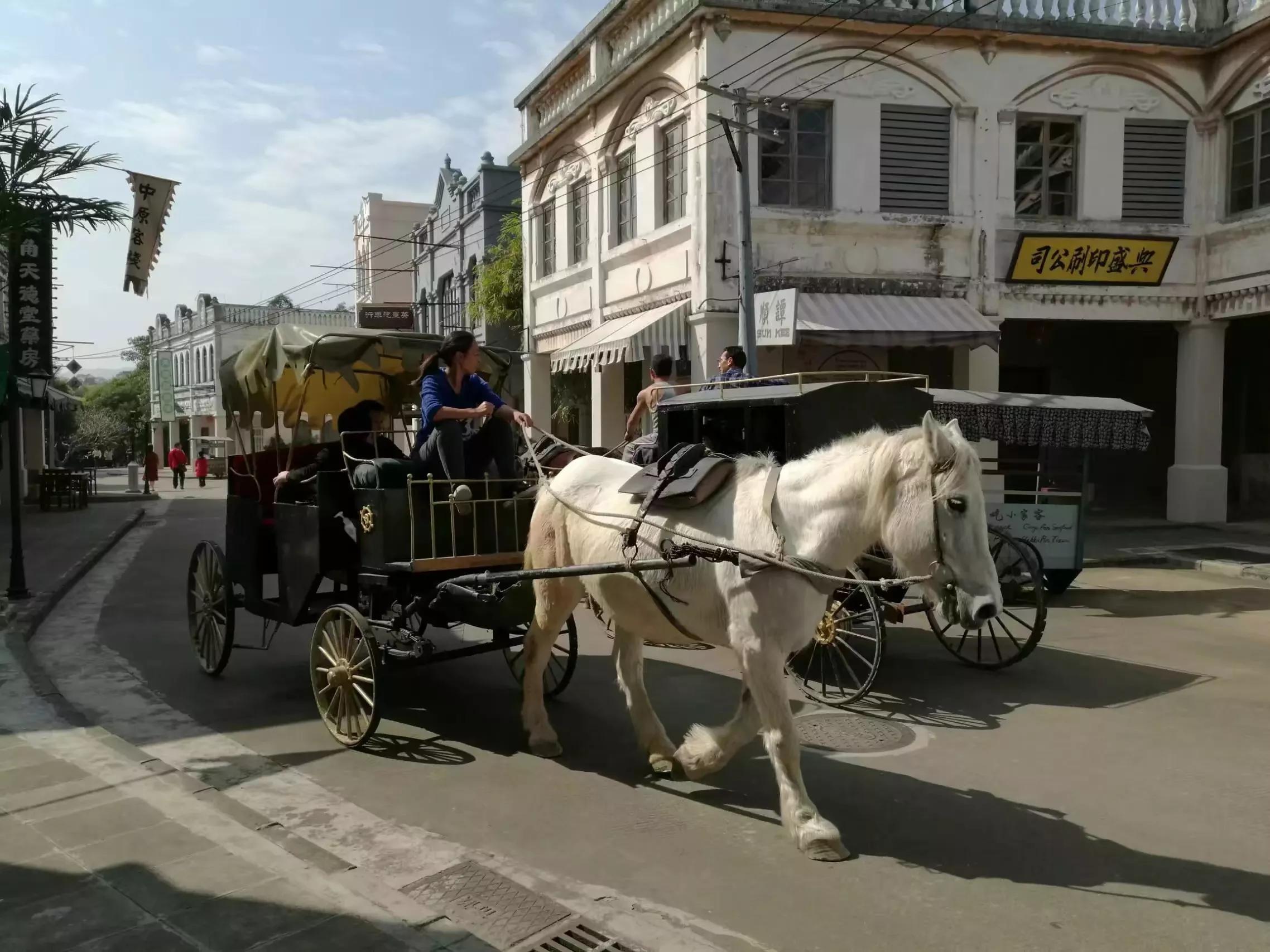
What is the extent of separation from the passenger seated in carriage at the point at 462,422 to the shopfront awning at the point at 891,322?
331 inches

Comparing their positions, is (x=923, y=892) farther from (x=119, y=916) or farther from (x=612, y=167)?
(x=612, y=167)

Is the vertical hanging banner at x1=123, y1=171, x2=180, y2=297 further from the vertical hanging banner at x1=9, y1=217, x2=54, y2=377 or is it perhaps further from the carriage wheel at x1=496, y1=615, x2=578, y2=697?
the carriage wheel at x1=496, y1=615, x2=578, y2=697

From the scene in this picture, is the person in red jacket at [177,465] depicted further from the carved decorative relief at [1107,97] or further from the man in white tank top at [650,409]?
the man in white tank top at [650,409]

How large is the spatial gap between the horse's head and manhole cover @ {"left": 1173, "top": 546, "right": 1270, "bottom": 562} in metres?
10.5

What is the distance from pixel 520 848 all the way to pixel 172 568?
10834 millimetres

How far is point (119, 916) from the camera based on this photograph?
137 inches

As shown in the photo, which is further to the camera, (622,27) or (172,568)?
(622,27)

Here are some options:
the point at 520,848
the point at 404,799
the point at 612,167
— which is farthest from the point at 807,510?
the point at 612,167

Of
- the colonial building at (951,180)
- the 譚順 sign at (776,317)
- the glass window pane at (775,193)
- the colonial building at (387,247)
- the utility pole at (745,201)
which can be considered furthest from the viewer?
the colonial building at (387,247)

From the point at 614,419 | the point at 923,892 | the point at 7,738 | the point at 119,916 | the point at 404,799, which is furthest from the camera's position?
the point at 614,419

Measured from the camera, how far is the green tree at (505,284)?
78.8 feet

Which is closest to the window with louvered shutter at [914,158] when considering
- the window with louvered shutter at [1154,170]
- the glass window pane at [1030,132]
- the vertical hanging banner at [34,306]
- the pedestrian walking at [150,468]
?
the glass window pane at [1030,132]

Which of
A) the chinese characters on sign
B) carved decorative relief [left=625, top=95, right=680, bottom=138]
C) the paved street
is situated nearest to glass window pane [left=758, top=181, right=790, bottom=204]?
carved decorative relief [left=625, top=95, right=680, bottom=138]

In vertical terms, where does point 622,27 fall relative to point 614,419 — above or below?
above
